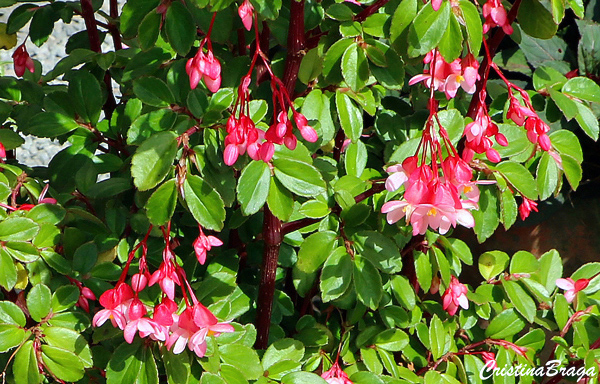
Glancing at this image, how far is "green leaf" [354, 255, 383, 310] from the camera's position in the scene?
0.94 m

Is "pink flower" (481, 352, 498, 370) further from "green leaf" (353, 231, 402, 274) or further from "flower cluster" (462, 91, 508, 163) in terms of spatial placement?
"flower cluster" (462, 91, 508, 163)

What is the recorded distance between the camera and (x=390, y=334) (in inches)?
46.0

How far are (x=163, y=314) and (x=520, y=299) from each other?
2.42 ft

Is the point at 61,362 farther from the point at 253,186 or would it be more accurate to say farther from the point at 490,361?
the point at 490,361

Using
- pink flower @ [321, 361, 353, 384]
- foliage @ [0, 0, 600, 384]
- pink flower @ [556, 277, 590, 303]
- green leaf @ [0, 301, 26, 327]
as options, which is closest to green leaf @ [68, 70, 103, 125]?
foliage @ [0, 0, 600, 384]

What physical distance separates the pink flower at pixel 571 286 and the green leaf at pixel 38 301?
0.94 meters

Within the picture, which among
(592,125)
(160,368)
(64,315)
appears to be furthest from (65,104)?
(592,125)

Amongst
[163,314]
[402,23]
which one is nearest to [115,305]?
[163,314]

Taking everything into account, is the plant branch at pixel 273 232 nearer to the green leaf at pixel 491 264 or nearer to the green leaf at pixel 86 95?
the green leaf at pixel 86 95

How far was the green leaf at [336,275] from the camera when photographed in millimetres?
930

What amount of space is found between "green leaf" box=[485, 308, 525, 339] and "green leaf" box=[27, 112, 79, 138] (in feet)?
2.83

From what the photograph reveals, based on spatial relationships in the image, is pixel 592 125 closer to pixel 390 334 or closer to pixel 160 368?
pixel 390 334

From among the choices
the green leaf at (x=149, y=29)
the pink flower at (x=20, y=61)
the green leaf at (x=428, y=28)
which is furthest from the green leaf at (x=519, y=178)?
the pink flower at (x=20, y=61)

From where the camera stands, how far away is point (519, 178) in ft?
3.32
